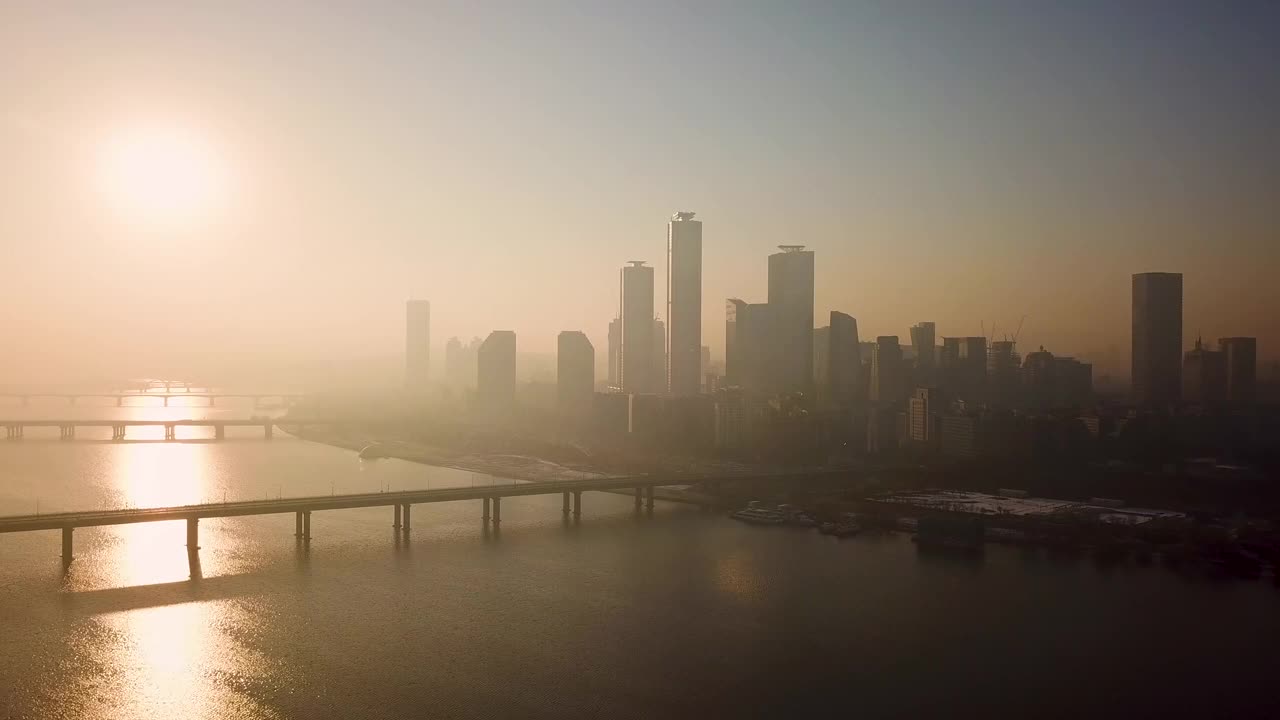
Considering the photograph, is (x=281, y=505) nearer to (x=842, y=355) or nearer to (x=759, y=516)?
(x=759, y=516)

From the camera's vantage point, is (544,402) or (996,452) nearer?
(996,452)

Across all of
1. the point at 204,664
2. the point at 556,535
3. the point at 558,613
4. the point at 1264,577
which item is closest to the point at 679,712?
the point at 558,613

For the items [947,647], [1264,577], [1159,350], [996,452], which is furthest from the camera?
[1159,350]

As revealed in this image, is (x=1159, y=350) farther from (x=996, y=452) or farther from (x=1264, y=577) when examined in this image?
(x=1264, y=577)

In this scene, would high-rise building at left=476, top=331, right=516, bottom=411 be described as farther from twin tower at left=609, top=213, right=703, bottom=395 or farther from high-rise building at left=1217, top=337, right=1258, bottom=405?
high-rise building at left=1217, top=337, right=1258, bottom=405

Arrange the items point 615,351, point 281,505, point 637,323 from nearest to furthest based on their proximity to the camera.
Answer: point 281,505, point 637,323, point 615,351

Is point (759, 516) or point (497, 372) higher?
point (497, 372)

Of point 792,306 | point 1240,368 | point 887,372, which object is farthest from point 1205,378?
point 792,306
